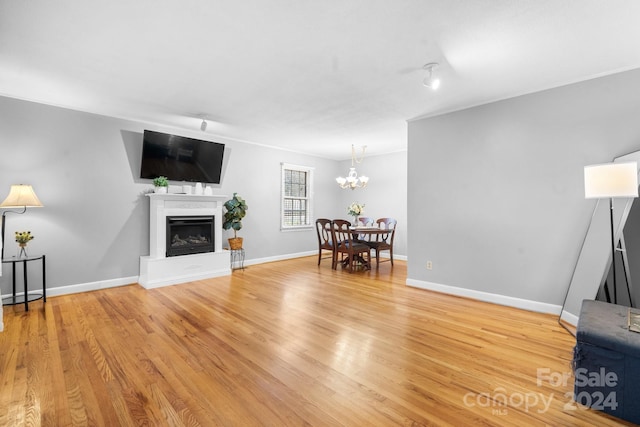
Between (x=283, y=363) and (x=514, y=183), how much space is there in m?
3.28

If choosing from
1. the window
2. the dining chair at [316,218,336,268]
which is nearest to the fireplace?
the window

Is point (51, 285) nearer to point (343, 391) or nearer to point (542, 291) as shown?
point (343, 391)

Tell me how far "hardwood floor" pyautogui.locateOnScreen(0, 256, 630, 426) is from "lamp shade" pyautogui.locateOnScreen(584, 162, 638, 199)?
1.33 meters

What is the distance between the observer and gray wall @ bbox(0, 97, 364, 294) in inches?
142

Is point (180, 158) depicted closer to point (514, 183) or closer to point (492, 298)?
point (514, 183)

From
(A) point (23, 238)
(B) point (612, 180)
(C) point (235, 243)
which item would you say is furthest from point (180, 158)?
(B) point (612, 180)

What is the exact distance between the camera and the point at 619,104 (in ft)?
9.23

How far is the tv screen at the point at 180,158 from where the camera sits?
180 inches

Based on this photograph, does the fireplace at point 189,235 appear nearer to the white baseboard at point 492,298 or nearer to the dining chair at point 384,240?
the dining chair at point 384,240

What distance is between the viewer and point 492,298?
3.59 meters

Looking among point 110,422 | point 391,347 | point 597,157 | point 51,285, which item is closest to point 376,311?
point 391,347

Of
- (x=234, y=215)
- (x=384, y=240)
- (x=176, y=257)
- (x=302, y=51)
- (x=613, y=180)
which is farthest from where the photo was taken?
(x=384, y=240)

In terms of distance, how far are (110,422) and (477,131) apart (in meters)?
4.47

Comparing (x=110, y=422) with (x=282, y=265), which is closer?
(x=110, y=422)
